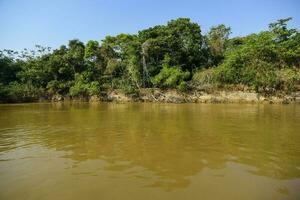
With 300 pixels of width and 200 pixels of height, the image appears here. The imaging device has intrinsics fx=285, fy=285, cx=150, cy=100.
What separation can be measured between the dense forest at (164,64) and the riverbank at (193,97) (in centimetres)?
56

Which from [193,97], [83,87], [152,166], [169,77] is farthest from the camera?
[83,87]

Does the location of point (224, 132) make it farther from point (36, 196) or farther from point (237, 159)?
point (36, 196)

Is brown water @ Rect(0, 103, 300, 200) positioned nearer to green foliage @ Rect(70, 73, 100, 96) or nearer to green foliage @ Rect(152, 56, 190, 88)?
green foliage @ Rect(152, 56, 190, 88)

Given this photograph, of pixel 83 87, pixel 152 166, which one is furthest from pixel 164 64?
pixel 152 166

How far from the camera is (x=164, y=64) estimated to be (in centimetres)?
3234

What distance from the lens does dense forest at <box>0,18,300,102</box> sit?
27.5 m

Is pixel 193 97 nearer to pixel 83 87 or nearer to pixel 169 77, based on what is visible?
pixel 169 77

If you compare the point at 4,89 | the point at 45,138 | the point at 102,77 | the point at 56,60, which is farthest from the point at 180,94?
the point at 45,138

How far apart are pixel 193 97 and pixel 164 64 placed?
542cm

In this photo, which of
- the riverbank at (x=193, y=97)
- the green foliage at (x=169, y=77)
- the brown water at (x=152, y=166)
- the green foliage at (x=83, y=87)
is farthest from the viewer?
the green foliage at (x=83, y=87)

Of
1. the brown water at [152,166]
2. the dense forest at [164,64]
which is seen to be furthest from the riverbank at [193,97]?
the brown water at [152,166]

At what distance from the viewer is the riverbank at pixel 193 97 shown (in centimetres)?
2689

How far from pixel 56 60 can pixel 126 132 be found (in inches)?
1132

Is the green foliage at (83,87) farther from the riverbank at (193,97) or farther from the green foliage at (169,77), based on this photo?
the green foliage at (169,77)
